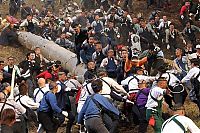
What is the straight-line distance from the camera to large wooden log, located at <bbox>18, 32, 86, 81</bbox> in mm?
16266

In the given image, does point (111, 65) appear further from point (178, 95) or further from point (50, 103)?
point (50, 103)

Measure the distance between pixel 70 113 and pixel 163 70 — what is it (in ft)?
8.55

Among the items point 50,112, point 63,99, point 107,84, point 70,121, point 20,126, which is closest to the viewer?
point 20,126

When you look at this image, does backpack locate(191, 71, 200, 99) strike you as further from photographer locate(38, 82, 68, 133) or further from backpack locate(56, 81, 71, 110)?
Answer: photographer locate(38, 82, 68, 133)

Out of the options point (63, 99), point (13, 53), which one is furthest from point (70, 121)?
point (13, 53)

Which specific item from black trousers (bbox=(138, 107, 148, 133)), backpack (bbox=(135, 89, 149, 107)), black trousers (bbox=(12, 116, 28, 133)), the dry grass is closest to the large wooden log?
the dry grass

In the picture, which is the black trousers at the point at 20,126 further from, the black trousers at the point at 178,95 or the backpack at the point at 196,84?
the backpack at the point at 196,84

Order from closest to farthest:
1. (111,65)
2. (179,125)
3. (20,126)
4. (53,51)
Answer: (179,125)
(20,126)
(111,65)
(53,51)

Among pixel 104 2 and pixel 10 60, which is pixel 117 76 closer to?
pixel 10 60

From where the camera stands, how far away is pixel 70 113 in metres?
11.7

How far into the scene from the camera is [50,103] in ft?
34.4

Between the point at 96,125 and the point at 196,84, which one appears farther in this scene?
the point at 196,84

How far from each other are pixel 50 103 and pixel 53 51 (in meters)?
8.62

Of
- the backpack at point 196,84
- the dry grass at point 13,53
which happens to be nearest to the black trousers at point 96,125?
the backpack at point 196,84
